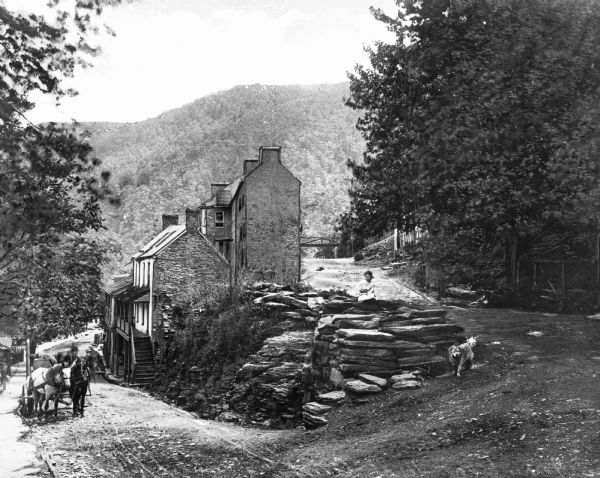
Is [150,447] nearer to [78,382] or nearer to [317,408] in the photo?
[317,408]

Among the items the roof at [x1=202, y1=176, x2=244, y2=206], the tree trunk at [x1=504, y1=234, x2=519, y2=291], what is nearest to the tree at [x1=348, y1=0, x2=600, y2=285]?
the tree trunk at [x1=504, y1=234, x2=519, y2=291]

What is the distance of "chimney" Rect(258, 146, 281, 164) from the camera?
157 ft

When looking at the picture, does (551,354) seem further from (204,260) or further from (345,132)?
(345,132)

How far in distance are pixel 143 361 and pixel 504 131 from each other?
30.0 m

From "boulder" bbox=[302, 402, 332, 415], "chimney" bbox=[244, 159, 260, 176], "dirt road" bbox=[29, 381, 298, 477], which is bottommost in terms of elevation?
"dirt road" bbox=[29, 381, 298, 477]

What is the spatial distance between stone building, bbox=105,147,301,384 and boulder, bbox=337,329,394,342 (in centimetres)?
1961

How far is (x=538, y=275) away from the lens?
28.6 metres

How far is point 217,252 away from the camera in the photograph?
44094 millimetres

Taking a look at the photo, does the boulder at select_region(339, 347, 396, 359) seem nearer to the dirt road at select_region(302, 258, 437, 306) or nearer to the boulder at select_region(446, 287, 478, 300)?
the dirt road at select_region(302, 258, 437, 306)

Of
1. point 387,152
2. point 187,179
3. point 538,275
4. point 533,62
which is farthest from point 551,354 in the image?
point 187,179

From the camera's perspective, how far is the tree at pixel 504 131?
80.0 ft

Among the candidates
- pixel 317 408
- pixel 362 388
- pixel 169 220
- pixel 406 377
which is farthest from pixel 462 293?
pixel 169 220

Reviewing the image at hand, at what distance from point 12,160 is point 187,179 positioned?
481ft

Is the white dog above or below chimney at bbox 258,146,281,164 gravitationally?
below
